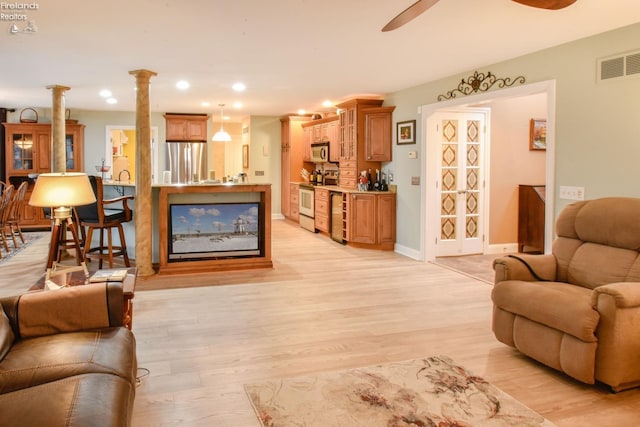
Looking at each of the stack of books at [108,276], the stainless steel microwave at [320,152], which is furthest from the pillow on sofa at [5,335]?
the stainless steel microwave at [320,152]

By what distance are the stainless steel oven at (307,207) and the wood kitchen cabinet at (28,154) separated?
4.69m

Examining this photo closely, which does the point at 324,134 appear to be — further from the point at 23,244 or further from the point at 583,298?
the point at 583,298

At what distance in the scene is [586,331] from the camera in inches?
109

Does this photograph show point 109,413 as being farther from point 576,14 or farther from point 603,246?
point 576,14

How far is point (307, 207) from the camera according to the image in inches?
388

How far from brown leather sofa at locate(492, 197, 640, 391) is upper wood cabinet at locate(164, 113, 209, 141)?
323 inches

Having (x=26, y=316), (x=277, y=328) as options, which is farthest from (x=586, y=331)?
(x=26, y=316)

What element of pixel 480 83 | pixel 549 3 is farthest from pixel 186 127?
pixel 549 3

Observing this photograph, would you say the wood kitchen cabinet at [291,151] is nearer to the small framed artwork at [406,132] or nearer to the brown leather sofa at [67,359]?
the small framed artwork at [406,132]

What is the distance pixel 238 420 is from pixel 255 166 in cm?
896

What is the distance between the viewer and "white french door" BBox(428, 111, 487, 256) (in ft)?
22.7

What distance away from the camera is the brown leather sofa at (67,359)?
1.70 m

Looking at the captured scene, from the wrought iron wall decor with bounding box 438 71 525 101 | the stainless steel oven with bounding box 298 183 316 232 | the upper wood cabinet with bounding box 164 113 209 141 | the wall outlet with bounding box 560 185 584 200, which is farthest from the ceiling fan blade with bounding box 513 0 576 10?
the upper wood cabinet with bounding box 164 113 209 141

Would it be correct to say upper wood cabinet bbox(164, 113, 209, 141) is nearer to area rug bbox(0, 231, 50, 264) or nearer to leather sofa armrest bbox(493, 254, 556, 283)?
area rug bbox(0, 231, 50, 264)
